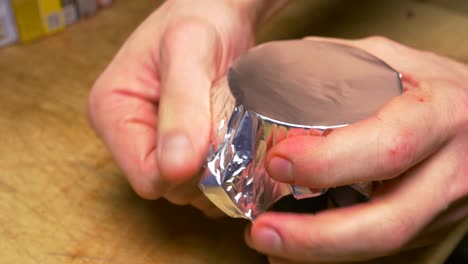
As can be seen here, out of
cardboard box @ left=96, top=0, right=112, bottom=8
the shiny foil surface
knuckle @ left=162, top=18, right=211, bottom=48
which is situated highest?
knuckle @ left=162, top=18, right=211, bottom=48

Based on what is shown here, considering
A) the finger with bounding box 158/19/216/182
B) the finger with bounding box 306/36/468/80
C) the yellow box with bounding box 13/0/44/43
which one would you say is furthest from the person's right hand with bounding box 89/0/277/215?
the yellow box with bounding box 13/0/44/43

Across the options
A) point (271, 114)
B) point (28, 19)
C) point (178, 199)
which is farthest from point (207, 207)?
point (28, 19)

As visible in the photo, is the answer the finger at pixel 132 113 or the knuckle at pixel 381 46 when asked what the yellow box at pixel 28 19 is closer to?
the finger at pixel 132 113

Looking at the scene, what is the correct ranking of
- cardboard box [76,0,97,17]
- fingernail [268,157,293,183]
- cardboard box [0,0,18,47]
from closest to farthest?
fingernail [268,157,293,183]
cardboard box [0,0,18,47]
cardboard box [76,0,97,17]

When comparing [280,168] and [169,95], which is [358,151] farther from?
[169,95]

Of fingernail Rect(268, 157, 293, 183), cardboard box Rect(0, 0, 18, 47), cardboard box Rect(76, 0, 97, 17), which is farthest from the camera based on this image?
cardboard box Rect(76, 0, 97, 17)

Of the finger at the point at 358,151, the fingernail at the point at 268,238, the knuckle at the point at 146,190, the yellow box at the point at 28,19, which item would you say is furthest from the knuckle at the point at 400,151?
the yellow box at the point at 28,19

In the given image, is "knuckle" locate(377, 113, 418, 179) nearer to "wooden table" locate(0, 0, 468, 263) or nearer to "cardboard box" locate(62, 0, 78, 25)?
"wooden table" locate(0, 0, 468, 263)
